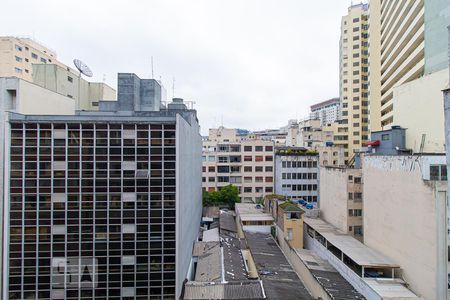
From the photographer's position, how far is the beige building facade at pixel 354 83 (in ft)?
214

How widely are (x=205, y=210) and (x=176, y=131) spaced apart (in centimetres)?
2966

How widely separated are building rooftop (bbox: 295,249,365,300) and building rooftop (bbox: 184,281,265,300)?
15.1ft

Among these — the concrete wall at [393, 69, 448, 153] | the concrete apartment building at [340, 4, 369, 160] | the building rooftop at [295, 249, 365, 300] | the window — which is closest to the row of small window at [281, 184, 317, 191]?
the concrete apartment building at [340, 4, 369, 160]

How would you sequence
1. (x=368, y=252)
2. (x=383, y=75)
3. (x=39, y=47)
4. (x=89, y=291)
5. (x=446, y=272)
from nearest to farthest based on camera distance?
(x=446, y=272) < (x=89, y=291) < (x=368, y=252) < (x=383, y=75) < (x=39, y=47)

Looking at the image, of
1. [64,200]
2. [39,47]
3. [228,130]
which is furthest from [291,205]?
[39,47]

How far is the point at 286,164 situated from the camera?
51656 mm

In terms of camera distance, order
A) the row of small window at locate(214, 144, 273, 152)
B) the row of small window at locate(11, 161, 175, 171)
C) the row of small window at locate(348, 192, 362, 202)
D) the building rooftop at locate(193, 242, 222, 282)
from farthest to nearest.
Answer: the row of small window at locate(214, 144, 273, 152), the row of small window at locate(348, 192, 362, 202), the building rooftop at locate(193, 242, 222, 282), the row of small window at locate(11, 161, 175, 171)

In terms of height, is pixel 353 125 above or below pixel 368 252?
above

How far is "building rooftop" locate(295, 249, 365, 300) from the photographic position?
19766 mm

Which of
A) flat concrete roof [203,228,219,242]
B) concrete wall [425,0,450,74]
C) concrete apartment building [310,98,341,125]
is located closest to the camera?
concrete wall [425,0,450,74]

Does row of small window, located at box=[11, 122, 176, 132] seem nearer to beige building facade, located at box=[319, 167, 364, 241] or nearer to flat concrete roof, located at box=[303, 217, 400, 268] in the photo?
flat concrete roof, located at box=[303, 217, 400, 268]

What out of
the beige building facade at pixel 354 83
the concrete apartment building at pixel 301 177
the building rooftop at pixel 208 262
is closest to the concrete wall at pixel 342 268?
the building rooftop at pixel 208 262

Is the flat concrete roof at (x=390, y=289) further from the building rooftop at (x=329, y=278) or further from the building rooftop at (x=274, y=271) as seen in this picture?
the building rooftop at (x=274, y=271)

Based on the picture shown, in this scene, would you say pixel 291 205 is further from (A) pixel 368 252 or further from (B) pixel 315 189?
(B) pixel 315 189
